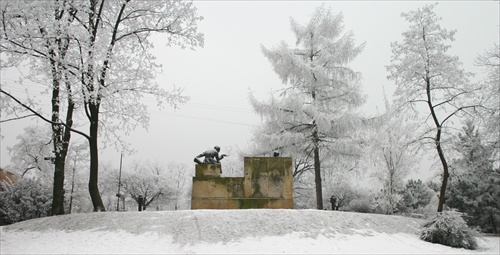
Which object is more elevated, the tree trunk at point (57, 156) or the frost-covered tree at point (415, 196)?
the tree trunk at point (57, 156)

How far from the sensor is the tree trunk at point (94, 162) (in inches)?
452

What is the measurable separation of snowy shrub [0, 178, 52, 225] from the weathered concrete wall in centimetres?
1026

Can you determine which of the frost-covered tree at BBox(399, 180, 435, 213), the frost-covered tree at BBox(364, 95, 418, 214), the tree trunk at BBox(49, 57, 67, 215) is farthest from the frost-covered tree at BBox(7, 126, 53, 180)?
the frost-covered tree at BBox(399, 180, 435, 213)

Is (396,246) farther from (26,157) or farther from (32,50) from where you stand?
(26,157)

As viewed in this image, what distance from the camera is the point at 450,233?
9.44 metres

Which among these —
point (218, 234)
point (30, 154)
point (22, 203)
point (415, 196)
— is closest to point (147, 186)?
point (30, 154)

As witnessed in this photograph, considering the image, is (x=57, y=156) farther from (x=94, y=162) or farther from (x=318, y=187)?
(x=318, y=187)

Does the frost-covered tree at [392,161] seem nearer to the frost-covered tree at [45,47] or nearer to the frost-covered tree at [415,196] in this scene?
the frost-covered tree at [415,196]

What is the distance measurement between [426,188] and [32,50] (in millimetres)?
31437

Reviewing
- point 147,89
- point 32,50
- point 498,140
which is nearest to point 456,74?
point 498,140

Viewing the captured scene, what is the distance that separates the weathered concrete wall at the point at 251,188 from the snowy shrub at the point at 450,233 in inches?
167

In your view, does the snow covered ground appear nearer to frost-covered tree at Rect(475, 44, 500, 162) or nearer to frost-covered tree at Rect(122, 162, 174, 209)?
frost-covered tree at Rect(475, 44, 500, 162)

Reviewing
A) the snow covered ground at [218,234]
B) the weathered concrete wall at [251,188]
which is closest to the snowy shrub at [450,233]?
the snow covered ground at [218,234]

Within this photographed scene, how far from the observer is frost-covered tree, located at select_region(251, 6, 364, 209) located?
16.0m
